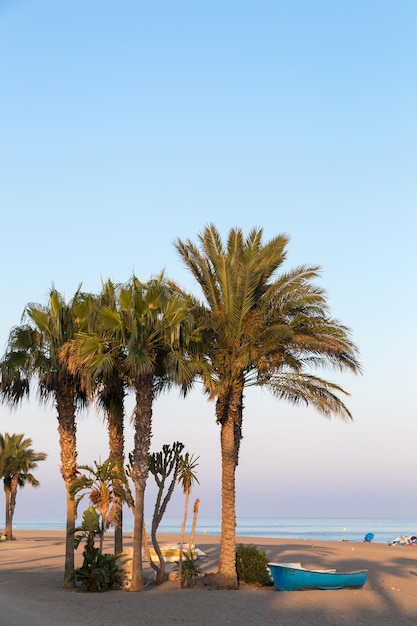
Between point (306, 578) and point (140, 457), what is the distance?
6222 mm

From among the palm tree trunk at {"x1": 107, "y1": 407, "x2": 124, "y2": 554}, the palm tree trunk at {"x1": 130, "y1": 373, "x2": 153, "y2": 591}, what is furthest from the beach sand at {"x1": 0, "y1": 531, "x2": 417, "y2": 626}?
the palm tree trunk at {"x1": 107, "y1": 407, "x2": 124, "y2": 554}

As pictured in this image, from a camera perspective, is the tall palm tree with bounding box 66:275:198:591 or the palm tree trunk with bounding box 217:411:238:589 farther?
the palm tree trunk with bounding box 217:411:238:589

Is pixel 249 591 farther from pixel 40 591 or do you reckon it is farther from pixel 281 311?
pixel 281 311

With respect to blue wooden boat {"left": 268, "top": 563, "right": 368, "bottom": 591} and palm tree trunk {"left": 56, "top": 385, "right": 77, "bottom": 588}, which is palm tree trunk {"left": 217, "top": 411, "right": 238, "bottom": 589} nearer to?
blue wooden boat {"left": 268, "top": 563, "right": 368, "bottom": 591}

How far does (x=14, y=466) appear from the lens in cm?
5541

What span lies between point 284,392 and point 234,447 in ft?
8.39

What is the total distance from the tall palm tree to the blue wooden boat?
4.20 metres

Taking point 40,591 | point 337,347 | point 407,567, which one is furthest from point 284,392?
point 407,567

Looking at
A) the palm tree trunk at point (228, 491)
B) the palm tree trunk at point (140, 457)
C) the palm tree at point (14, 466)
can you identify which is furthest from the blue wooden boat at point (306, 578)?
the palm tree at point (14, 466)

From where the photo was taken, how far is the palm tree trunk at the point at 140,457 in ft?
76.1

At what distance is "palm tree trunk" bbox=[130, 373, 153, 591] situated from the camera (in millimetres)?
23203

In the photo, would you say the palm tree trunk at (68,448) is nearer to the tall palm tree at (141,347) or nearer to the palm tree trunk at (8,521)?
the tall palm tree at (141,347)

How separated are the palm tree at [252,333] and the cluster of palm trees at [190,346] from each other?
1.4 inches

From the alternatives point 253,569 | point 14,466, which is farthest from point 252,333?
point 14,466
